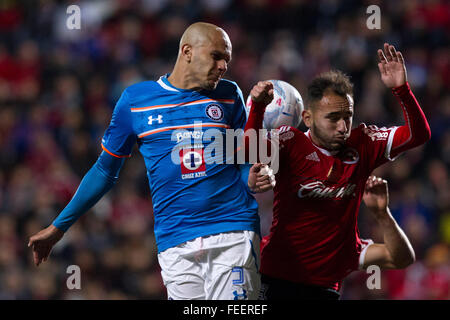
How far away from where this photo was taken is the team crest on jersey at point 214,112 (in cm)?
386

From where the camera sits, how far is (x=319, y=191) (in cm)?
418

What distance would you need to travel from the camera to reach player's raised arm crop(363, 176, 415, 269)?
438 cm

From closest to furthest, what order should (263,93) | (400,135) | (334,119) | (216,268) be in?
(216,268) → (263,93) → (334,119) → (400,135)

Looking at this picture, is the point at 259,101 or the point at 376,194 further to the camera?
the point at 376,194

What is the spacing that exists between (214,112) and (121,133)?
0.58 m

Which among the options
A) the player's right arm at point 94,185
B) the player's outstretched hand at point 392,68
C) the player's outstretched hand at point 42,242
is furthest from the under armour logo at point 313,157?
the player's outstretched hand at point 42,242

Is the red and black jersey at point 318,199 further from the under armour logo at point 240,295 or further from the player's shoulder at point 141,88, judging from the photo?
the player's shoulder at point 141,88

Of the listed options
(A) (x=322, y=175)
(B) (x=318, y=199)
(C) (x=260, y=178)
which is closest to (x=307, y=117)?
Answer: (A) (x=322, y=175)

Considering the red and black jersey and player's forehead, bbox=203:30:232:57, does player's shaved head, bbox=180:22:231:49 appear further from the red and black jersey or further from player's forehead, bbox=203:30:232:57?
the red and black jersey

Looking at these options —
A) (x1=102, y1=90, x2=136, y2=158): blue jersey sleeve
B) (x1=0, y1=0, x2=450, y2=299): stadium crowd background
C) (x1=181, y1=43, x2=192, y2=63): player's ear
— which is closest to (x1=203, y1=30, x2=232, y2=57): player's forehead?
(x1=181, y1=43, x2=192, y2=63): player's ear

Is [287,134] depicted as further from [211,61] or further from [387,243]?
[387,243]

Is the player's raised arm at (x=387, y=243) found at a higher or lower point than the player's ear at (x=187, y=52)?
lower

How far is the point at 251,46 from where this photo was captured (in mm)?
10375

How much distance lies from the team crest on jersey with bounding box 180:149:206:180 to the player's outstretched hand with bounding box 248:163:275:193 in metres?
0.35
